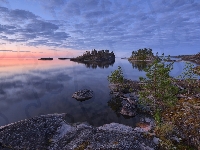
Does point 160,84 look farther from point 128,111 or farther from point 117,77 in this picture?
point 117,77

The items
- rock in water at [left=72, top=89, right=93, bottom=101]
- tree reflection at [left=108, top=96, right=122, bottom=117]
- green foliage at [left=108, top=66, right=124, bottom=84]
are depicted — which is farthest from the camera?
green foliage at [left=108, top=66, right=124, bottom=84]

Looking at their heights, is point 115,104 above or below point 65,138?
below

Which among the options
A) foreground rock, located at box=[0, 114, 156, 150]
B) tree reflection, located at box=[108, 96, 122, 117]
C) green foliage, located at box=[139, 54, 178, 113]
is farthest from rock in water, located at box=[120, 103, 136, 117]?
green foliage, located at box=[139, 54, 178, 113]

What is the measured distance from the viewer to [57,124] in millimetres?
34938

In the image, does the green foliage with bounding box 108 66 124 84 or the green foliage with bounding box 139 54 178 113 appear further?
the green foliage with bounding box 108 66 124 84

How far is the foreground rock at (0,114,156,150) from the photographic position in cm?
2584

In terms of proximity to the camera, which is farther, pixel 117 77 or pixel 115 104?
pixel 117 77

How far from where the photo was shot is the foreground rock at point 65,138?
25.8 meters

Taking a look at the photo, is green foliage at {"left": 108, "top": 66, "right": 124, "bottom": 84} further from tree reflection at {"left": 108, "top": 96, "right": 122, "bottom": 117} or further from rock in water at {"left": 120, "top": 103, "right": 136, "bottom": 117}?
rock in water at {"left": 120, "top": 103, "right": 136, "bottom": 117}

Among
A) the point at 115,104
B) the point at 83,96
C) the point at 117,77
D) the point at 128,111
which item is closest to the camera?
the point at 128,111

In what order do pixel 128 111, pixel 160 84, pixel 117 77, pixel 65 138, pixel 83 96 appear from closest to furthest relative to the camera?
1. pixel 160 84
2. pixel 65 138
3. pixel 128 111
4. pixel 83 96
5. pixel 117 77

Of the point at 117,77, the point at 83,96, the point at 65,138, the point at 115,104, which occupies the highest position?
the point at 117,77

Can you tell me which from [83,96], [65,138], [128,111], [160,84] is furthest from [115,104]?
[65,138]

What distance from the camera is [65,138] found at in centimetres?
2955
